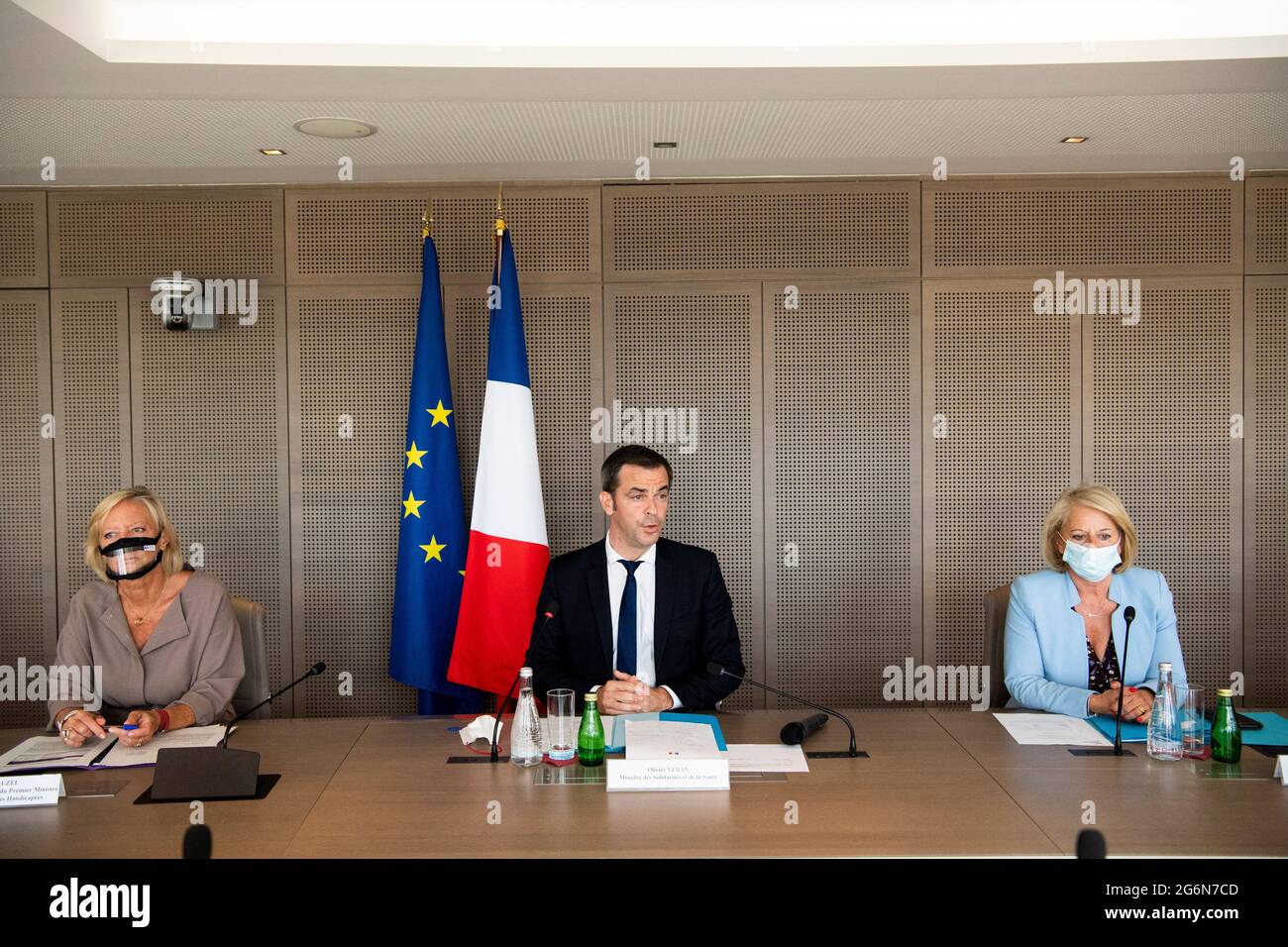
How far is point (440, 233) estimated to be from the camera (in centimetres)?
464

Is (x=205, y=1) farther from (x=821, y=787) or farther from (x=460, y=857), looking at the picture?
(x=821, y=787)

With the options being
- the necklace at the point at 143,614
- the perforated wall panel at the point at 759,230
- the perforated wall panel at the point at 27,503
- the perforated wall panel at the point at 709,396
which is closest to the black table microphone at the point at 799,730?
the perforated wall panel at the point at 709,396

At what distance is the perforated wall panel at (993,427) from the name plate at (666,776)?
2.45 metres

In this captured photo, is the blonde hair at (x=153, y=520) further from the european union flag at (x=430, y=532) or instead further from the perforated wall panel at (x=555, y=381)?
the perforated wall panel at (x=555, y=381)

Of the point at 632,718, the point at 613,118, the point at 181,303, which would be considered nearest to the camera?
the point at 632,718

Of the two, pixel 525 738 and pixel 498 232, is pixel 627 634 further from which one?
pixel 498 232

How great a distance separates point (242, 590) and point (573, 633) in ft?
6.08

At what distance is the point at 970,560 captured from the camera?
15.3 feet

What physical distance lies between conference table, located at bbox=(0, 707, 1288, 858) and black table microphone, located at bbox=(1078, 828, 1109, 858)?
0.07 m

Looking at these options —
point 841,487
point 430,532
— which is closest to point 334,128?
point 430,532

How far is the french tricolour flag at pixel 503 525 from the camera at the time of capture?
421 centimetres

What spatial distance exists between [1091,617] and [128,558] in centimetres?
299

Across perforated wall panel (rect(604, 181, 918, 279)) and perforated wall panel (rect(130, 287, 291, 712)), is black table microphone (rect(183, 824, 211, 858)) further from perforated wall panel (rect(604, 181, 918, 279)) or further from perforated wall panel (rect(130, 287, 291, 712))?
perforated wall panel (rect(604, 181, 918, 279))

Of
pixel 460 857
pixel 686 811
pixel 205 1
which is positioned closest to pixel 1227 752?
pixel 686 811
